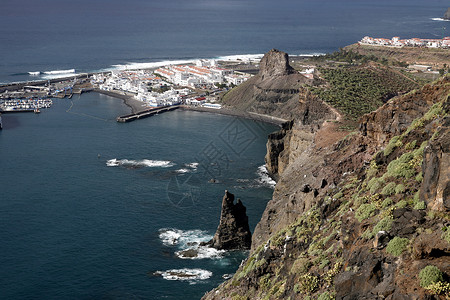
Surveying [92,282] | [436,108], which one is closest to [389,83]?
[92,282]

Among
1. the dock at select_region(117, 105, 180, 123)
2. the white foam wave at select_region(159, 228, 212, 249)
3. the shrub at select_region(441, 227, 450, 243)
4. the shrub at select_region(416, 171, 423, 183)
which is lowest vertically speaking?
the white foam wave at select_region(159, 228, 212, 249)

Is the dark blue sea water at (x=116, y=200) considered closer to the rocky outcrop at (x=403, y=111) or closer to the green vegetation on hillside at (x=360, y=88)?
the green vegetation on hillside at (x=360, y=88)

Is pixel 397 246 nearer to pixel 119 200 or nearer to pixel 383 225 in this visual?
pixel 383 225

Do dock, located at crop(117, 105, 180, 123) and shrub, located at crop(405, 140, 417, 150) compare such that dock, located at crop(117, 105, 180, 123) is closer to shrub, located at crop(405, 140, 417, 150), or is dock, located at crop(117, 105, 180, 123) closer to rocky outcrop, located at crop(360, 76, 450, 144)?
rocky outcrop, located at crop(360, 76, 450, 144)

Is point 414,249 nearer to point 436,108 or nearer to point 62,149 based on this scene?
point 436,108

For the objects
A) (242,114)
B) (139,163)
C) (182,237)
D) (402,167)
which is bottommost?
(182,237)

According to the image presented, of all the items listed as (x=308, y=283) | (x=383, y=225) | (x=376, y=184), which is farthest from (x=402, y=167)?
(x=308, y=283)

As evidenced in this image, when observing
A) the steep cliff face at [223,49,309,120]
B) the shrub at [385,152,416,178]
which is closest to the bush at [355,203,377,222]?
the shrub at [385,152,416,178]
